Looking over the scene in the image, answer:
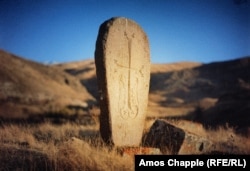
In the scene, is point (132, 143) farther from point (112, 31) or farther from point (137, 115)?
point (112, 31)

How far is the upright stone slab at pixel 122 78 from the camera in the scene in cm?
527

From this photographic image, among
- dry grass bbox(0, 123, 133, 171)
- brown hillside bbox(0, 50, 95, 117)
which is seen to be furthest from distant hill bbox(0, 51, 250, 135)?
dry grass bbox(0, 123, 133, 171)

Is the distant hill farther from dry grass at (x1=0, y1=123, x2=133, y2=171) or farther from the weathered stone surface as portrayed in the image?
dry grass at (x1=0, y1=123, x2=133, y2=171)

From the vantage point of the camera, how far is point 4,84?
1894cm

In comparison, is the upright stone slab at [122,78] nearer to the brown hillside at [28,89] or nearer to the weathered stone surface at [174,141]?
the weathered stone surface at [174,141]

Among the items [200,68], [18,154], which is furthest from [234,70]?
[18,154]

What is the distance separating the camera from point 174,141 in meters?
5.94

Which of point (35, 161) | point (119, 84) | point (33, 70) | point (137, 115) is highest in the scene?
point (33, 70)

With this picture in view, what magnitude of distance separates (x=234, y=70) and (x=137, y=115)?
2988 cm

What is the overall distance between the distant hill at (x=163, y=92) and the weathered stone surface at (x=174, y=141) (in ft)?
12.3

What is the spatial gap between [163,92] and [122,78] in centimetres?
3163

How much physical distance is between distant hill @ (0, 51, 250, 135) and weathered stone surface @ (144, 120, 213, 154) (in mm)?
3742

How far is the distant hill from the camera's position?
1472 cm

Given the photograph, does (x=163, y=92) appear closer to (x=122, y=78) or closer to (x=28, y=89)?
(x=28, y=89)
